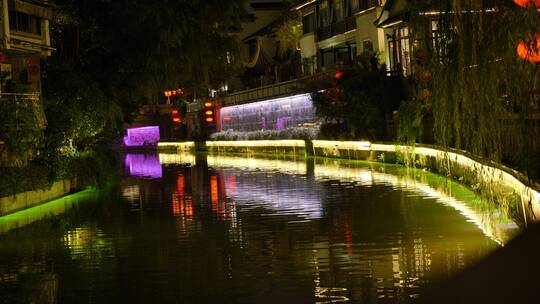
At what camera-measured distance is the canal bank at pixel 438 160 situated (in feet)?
48.1

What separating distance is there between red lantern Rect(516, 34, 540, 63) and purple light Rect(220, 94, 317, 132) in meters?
42.8

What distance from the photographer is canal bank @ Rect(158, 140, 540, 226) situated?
577 inches

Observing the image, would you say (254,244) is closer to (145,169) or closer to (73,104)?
(73,104)

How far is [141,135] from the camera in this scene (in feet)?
346

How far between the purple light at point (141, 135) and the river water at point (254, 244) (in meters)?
77.9

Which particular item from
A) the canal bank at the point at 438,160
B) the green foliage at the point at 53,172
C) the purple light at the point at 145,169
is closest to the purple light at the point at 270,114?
the canal bank at the point at 438,160

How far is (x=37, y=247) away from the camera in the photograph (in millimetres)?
16172

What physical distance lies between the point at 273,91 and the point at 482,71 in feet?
179

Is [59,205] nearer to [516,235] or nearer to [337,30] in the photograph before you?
[516,235]

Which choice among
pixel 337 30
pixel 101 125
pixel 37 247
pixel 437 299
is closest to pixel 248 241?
pixel 37 247

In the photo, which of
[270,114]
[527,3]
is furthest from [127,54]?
[270,114]

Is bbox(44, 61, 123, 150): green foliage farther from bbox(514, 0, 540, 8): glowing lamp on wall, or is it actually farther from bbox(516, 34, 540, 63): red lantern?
bbox(514, 0, 540, 8): glowing lamp on wall

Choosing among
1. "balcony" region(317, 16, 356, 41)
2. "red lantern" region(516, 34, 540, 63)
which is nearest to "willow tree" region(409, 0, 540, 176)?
"red lantern" region(516, 34, 540, 63)

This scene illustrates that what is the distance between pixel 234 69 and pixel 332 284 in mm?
20815
